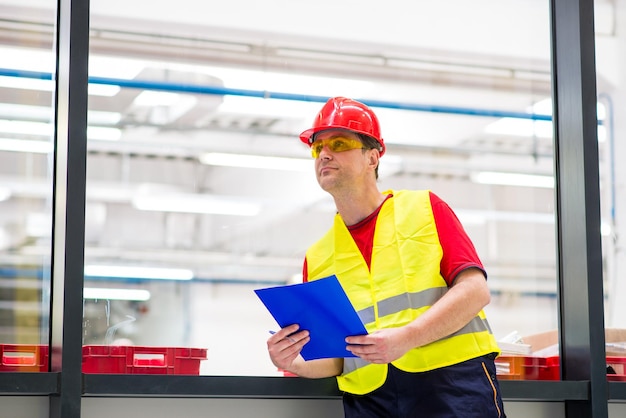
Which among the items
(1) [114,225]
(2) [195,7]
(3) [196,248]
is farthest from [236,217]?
(2) [195,7]

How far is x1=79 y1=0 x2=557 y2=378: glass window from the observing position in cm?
421

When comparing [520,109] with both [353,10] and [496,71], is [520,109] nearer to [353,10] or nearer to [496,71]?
[496,71]

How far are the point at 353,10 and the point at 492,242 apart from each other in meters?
1.33

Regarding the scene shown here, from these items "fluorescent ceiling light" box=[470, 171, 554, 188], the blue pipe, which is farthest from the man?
"fluorescent ceiling light" box=[470, 171, 554, 188]

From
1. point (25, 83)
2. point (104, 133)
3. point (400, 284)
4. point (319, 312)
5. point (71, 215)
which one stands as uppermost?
point (25, 83)

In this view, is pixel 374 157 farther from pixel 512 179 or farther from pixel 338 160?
pixel 512 179

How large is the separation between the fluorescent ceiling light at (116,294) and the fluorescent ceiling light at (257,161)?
2.20ft

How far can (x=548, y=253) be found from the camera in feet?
15.3

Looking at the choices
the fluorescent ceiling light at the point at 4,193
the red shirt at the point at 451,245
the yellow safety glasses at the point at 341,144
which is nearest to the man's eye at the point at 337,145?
the yellow safety glasses at the point at 341,144

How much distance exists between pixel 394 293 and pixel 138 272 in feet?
4.36

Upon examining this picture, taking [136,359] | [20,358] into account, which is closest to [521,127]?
[136,359]

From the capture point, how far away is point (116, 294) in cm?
406

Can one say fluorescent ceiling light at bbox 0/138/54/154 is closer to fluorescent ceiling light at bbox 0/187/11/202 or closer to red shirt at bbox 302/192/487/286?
fluorescent ceiling light at bbox 0/187/11/202

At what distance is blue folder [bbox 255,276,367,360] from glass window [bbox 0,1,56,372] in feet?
3.79
